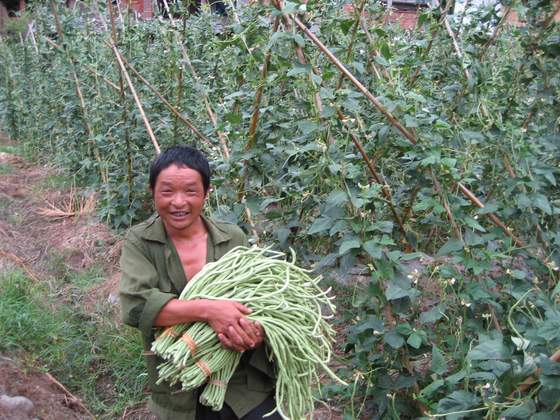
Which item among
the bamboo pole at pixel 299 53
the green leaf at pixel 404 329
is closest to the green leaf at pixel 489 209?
the green leaf at pixel 404 329

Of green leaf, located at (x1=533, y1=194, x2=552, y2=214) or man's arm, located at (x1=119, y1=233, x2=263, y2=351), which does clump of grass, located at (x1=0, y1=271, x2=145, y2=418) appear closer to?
man's arm, located at (x1=119, y1=233, x2=263, y2=351)

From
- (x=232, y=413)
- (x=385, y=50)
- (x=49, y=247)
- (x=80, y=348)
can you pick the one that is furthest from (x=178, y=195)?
(x=49, y=247)

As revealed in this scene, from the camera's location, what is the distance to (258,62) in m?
3.09

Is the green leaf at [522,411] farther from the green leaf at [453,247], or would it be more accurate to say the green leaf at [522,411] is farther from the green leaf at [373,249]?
the green leaf at [453,247]

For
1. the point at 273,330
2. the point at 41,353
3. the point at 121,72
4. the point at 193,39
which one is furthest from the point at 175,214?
the point at 193,39

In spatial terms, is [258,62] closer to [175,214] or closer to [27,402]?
[175,214]

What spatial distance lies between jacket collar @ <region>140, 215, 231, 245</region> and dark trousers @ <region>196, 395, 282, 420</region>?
0.56 meters

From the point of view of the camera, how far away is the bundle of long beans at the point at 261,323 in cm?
189

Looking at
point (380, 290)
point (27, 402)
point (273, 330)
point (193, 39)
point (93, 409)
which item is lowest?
point (93, 409)

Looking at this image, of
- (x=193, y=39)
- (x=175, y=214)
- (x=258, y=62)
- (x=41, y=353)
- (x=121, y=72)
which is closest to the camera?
(x=175, y=214)

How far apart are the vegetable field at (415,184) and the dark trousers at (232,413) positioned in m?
0.54

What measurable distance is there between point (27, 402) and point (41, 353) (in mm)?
671

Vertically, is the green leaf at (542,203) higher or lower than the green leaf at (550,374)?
higher

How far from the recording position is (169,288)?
2121 millimetres
